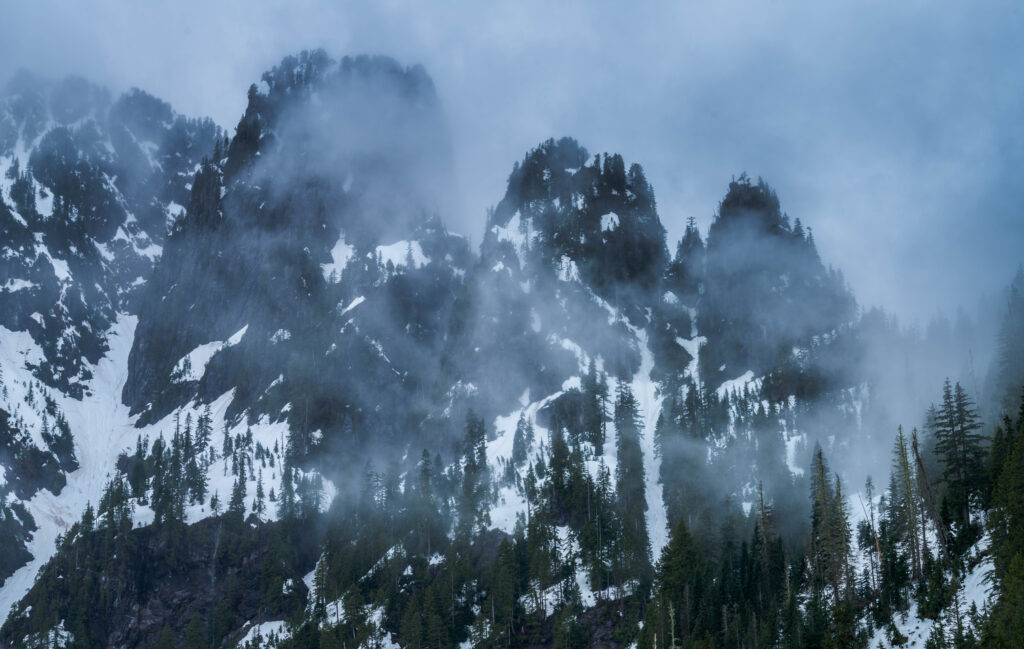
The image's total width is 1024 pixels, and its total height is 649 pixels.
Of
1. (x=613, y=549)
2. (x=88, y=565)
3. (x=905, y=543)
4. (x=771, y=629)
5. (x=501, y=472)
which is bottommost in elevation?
(x=771, y=629)

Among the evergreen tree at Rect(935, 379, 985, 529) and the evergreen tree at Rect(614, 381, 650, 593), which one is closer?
the evergreen tree at Rect(935, 379, 985, 529)

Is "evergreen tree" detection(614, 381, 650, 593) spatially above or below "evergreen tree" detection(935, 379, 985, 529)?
above

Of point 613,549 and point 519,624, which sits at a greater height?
point 613,549

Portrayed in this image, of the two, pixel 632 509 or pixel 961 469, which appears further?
pixel 632 509

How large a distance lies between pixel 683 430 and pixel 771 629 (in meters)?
98.5

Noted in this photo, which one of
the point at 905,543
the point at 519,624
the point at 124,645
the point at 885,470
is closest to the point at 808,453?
the point at 885,470

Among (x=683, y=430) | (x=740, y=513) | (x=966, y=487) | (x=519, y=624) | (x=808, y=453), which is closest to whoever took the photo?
(x=966, y=487)

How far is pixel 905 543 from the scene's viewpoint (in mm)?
100625

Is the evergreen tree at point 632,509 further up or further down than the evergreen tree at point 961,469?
further up

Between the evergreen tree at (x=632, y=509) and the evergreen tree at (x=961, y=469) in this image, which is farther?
the evergreen tree at (x=632, y=509)

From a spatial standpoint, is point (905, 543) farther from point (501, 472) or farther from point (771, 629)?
point (501, 472)

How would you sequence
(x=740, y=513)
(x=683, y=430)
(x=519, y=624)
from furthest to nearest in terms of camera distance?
(x=683, y=430), (x=740, y=513), (x=519, y=624)

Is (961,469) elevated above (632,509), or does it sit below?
below

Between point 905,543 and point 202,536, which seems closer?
point 905,543
